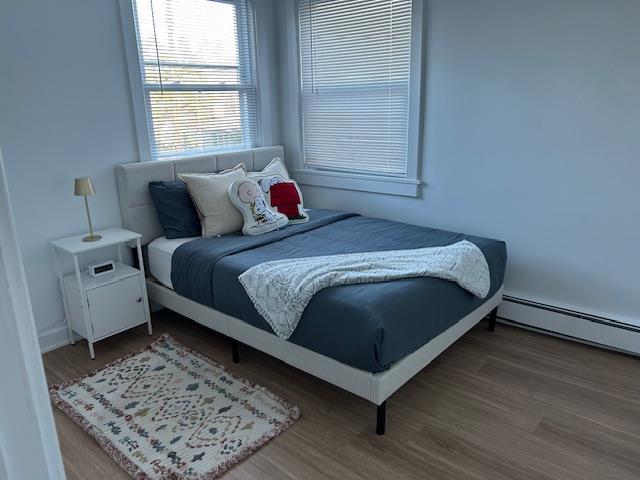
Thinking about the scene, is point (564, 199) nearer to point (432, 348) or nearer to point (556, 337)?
point (556, 337)

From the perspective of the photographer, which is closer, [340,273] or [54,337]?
[340,273]

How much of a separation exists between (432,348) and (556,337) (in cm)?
111

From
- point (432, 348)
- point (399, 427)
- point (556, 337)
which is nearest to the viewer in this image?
point (399, 427)

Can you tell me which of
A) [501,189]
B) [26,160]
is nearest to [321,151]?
[501,189]

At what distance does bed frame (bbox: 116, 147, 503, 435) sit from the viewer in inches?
84.4

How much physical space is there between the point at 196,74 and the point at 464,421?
9.71ft

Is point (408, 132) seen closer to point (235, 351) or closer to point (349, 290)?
point (349, 290)

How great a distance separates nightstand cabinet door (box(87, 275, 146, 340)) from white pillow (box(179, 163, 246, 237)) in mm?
575

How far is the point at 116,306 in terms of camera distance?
2928 mm

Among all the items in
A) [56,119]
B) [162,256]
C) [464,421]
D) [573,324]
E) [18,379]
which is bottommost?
[464,421]

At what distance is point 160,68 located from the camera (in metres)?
3.34

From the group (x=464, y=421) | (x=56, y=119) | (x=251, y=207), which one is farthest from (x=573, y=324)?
(x=56, y=119)

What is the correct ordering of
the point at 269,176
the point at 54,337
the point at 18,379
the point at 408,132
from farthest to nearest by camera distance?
1. the point at 269,176
2. the point at 408,132
3. the point at 54,337
4. the point at 18,379

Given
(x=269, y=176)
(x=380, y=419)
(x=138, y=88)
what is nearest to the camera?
(x=380, y=419)
